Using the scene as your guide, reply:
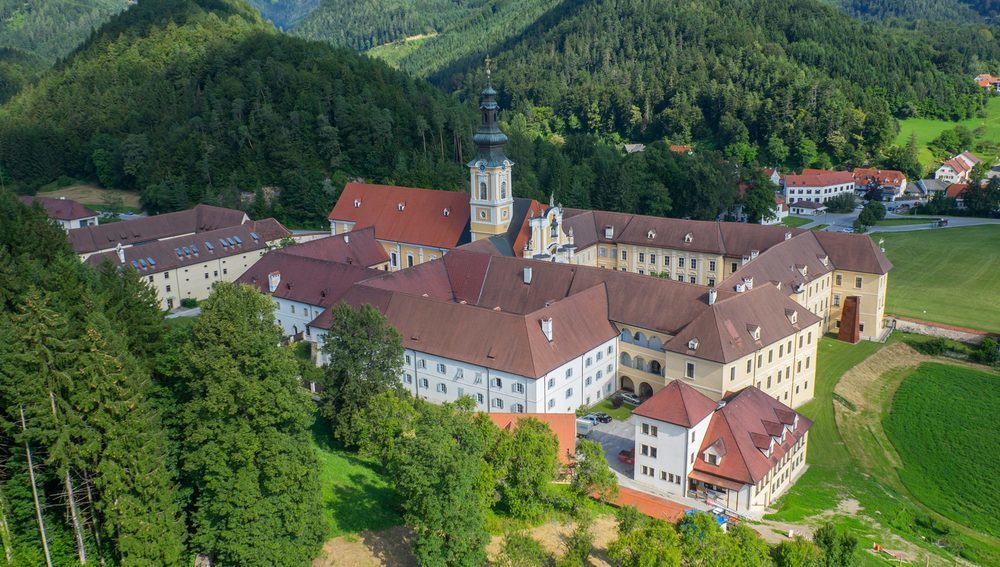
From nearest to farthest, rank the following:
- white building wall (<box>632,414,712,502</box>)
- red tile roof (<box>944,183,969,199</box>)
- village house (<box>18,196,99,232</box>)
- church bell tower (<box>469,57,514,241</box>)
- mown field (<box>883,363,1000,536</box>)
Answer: white building wall (<box>632,414,712,502</box>) < mown field (<box>883,363,1000,536</box>) < church bell tower (<box>469,57,514,241</box>) < village house (<box>18,196,99,232</box>) < red tile roof (<box>944,183,969,199</box>)

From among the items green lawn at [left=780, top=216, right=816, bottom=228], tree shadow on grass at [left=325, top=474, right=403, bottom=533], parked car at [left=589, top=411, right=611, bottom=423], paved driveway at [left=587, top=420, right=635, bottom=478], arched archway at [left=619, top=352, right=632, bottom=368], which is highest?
arched archway at [left=619, top=352, right=632, bottom=368]

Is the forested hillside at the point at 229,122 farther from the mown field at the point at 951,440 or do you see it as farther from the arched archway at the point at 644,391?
the mown field at the point at 951,440

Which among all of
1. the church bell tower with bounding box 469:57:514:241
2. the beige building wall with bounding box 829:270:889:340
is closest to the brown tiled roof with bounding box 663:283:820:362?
the beige building wall with bounding box 829:270:889:340

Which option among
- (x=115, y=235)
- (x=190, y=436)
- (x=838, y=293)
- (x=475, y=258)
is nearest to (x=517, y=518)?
(x=190, y=436)

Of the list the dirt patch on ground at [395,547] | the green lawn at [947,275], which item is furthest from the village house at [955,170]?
the dirt patch on ground at [395,547]

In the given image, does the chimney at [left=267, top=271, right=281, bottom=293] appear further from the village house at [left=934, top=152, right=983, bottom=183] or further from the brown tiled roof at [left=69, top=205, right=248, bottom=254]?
the village house at [left=934, top=152, right=983, bottom=183]
